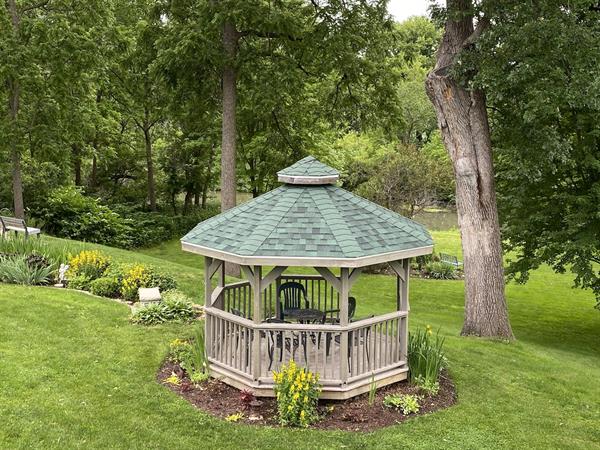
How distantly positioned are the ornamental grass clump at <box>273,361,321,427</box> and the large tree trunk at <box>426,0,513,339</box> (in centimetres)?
612

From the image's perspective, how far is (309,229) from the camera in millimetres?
7875

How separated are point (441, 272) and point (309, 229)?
55.9 ft

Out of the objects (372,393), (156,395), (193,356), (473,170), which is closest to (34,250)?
Answer: (193,356)

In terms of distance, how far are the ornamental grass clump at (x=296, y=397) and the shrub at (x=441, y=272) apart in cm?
1710

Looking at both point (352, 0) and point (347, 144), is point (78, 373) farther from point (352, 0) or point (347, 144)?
point (347, 144)

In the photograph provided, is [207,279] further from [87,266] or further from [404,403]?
[87,266]

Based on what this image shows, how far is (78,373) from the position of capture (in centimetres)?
826

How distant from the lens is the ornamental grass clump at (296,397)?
23.9ft

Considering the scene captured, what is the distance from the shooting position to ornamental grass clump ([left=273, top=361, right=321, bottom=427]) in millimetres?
7289

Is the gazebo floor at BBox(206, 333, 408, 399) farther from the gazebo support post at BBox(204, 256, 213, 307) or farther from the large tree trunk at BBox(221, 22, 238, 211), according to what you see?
the large tree trunk at BBox(221, 22, 238, 211)

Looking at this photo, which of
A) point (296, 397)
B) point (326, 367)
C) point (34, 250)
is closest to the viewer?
point (296, 397)

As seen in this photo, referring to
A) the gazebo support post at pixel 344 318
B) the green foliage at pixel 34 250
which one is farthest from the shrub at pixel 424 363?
the green foliage at pixel 34 250

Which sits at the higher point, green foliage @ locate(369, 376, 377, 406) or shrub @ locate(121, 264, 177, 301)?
shrub @ locate(121, 264, 177, 301)

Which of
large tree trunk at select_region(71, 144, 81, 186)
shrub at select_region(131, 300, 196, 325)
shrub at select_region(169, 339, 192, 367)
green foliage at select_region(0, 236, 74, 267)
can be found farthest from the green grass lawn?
large tree trunk at select_region(71, 144, 81, 186)
